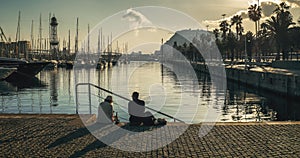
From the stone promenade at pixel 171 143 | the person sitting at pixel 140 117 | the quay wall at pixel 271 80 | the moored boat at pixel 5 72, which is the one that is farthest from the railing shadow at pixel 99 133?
the moored boat at pixel 5 72

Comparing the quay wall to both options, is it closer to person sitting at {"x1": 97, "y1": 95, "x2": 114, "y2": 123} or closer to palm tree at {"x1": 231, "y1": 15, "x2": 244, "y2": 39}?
person sitting at {"x1": 97, "y1": 95, "x2": 114, "y2": 123}

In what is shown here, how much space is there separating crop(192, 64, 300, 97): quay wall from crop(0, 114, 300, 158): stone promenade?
2403 cm

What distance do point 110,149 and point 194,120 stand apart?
15324 millimetres

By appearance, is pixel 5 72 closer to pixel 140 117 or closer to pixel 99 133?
pixel 140 117

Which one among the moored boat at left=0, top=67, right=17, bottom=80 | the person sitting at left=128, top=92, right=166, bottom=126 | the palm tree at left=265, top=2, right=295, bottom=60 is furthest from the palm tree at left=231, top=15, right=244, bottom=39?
the person sitting at left=128, top=92, right=166, bottom=126

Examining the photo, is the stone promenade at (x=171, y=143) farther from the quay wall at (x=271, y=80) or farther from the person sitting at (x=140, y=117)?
the quay wall at (x=271, y=80)

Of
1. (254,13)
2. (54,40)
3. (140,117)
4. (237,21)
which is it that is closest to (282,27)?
(254,13)

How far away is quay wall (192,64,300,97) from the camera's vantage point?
34.4 m

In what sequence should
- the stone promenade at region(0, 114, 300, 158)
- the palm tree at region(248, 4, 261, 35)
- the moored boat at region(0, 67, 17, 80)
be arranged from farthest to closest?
1. the palm tree at region(248, 4, 261, 35)
2. the moored boat at region(0, 67, 17, 80)
3. the stone promenade at region(0, 114, 300, 158)

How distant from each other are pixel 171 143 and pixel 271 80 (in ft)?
113

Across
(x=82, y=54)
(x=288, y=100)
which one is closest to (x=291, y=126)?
(x=288, y=100)

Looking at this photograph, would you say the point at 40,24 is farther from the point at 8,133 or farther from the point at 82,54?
Result: the point at 8,133

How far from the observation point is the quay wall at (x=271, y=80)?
113ft

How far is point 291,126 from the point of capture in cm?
1172
